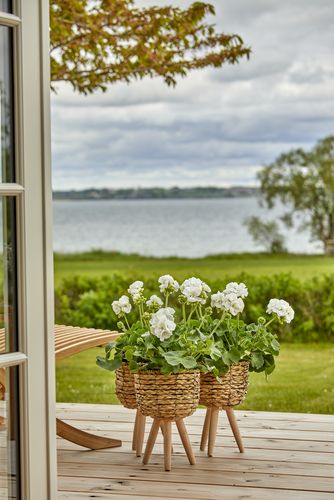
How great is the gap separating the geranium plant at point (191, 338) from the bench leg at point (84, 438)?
419mm

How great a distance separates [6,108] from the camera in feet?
8.86

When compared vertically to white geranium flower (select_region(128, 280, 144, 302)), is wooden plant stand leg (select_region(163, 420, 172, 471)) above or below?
below

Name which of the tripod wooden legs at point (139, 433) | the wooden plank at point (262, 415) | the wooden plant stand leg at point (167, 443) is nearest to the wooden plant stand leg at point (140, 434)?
the tripod wooden legs at point (139, 433)

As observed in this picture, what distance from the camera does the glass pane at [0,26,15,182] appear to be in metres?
2.68

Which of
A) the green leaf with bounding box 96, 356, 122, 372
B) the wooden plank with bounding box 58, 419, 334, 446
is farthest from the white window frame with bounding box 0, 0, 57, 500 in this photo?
the wooden plank with bounding box 58, 419, 334, 446

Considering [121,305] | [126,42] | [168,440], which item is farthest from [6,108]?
[126,42]

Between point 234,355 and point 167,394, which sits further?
Result: point 234,355

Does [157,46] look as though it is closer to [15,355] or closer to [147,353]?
[147,353]

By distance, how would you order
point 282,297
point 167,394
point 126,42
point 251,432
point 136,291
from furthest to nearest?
point 282,297
point 126,42
point 251,432
point 136,291
point 167,394

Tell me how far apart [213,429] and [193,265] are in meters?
5.09

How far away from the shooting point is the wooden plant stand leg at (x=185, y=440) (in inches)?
148

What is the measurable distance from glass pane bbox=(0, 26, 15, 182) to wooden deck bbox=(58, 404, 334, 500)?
4.38ft

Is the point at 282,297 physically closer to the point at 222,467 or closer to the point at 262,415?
the point at 262,415

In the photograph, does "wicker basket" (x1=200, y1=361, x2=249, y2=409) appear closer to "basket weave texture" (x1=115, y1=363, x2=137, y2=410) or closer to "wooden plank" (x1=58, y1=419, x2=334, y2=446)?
"basket weave texture" (x1=115, y1=363, x2=137, y2=410)
